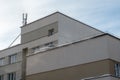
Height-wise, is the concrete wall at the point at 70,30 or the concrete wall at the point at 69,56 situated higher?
the concrete wall at the point at 70,30

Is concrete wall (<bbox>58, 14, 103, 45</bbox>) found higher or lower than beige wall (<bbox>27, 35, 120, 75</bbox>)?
higher

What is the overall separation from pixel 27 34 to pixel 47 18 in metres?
4.23

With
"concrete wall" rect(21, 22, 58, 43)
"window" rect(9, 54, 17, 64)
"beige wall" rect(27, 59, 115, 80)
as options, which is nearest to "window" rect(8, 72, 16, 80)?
"window" rect(9, 54, 17, 64)

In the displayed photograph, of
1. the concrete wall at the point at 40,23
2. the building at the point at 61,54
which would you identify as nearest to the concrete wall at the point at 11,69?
the building at the point at 61,54

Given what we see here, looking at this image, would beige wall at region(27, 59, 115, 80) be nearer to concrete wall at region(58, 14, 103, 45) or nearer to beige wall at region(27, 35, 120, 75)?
beige wall at region(27, 35, 120, 75)

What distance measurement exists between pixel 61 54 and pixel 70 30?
7927 mm

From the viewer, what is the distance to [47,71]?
30125 millimetres

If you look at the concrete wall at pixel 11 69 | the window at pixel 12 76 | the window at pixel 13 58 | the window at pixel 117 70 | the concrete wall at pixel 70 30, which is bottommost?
the window at pixel 117 70

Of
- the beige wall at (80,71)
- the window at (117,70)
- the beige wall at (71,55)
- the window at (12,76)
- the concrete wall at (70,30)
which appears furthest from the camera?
the window at (12,76)

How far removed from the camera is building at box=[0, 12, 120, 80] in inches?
1006

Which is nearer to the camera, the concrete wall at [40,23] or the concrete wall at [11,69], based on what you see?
the concrete wall at [40,23]

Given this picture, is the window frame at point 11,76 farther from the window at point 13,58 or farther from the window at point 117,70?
the window at point 117,70

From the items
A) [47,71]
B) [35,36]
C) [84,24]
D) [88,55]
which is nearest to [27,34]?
[35,36]

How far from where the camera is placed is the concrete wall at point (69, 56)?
25.9m
